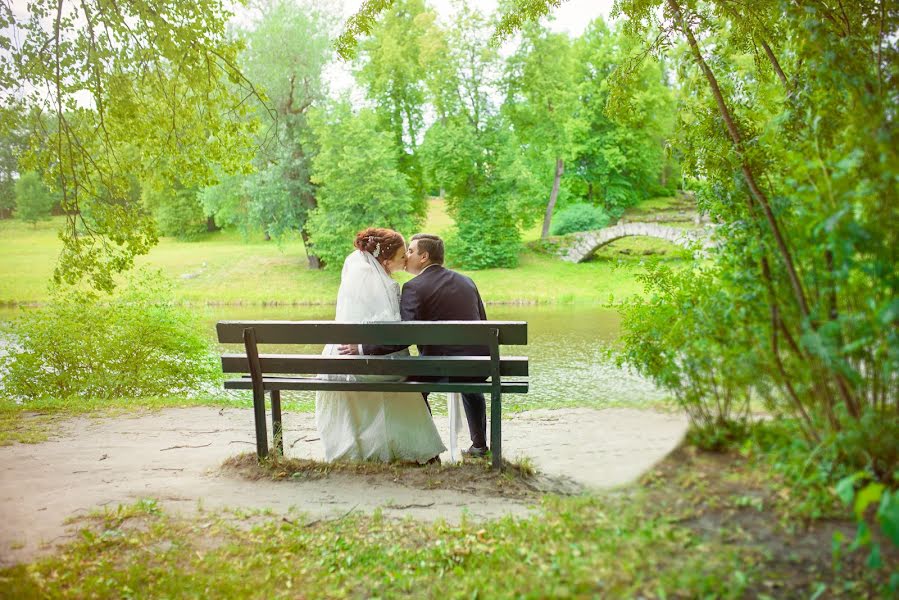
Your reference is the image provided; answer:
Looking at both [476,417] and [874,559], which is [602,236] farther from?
[874,559]

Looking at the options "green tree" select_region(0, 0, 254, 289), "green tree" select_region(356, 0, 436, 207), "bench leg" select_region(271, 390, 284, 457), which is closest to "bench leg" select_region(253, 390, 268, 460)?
"bench leg" select_region(271, 390, 284, 457)

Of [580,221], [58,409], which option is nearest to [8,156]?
[58,409]

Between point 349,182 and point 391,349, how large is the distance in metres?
22.3

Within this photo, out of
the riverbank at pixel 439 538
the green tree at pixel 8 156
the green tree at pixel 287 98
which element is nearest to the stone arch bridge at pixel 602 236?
the green tree at pixel 287 98

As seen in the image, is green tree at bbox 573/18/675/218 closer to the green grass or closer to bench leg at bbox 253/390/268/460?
the green grass

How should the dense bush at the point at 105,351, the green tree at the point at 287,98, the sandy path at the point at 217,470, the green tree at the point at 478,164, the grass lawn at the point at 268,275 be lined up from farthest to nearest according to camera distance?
the green tree at the point at 478,164 → the green tree at the point at 287,98 → the grass lawn at the point at 268,275 → the dense bush at the point at 105,351 → the sandy path at the point at 217,470

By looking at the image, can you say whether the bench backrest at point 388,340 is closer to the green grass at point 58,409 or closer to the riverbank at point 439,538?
the riverbank at point 439,538

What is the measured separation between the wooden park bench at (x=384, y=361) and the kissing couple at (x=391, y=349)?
0.20m

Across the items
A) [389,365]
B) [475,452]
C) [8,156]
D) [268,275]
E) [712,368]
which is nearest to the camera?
[712,368]

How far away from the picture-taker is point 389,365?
5.04m

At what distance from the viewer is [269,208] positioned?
2833 cm

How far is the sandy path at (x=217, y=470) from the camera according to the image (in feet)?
12.0

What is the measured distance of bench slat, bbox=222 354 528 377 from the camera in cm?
488

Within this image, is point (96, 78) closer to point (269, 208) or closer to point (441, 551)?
point (441, 551)
